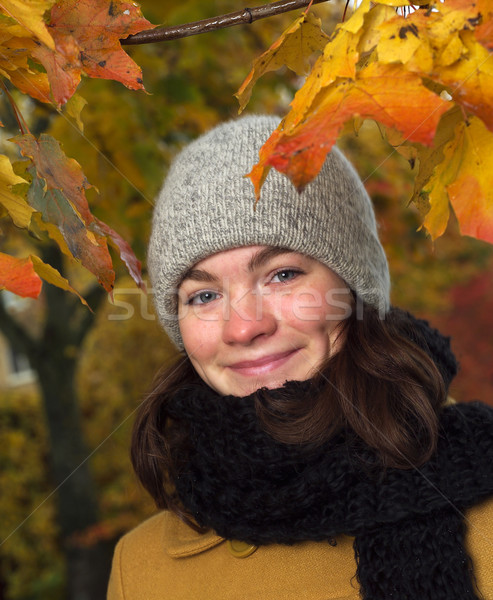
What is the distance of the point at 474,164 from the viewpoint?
3.15 ft

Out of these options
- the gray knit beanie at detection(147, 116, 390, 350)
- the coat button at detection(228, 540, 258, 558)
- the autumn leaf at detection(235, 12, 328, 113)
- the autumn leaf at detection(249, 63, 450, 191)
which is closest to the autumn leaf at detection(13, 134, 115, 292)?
the autumn leaf at detection(235, 12, 328, 113)

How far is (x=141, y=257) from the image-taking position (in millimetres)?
3850

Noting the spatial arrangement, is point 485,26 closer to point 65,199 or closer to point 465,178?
point 465,178

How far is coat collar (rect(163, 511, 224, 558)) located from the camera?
1.89 m

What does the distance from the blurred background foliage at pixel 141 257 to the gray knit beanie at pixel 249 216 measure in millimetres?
254

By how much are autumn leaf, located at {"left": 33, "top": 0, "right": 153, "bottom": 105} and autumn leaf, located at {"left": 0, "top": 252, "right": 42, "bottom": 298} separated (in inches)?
12.3

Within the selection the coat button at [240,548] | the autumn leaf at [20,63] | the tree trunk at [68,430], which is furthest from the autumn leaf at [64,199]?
the tree trunk at [68,430]

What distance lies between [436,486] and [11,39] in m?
1.33

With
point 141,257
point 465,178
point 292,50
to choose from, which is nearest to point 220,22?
point 292,50

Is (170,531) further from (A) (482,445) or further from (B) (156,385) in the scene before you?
(A) (482,445)

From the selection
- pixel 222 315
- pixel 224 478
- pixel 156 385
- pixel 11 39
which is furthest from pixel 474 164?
pixel 156 385

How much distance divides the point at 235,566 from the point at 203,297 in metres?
0.78

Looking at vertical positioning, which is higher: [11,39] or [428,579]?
[11,39]

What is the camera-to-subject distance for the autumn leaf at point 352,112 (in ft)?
2.81
